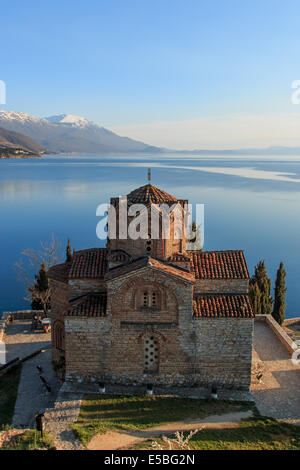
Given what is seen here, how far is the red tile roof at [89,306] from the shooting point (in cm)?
1346

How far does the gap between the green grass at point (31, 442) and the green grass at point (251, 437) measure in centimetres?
255

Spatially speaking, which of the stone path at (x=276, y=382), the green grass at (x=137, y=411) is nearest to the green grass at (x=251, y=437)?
the stone path at (x=276, y=382)

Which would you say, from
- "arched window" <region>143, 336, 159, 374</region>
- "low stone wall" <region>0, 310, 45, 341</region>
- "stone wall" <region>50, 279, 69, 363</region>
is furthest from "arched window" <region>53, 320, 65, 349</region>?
"low stone wall" <region>0, 310, 45, 341</region>

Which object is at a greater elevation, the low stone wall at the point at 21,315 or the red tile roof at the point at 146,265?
the red tile roof at the point at 146,265

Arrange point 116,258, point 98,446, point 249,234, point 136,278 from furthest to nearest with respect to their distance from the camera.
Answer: point 249,234 < point 116,258 < point 136,278 < point 98,446

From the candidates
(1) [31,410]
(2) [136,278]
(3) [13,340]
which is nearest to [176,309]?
(2) [136,278]

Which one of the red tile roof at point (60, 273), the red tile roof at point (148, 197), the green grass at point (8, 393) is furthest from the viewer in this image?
the red tile roof at point (60, 273)

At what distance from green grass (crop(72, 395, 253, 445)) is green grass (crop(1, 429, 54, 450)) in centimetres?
87

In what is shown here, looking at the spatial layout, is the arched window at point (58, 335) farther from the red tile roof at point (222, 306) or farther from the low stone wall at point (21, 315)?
the low stone wall at point (21, 315)

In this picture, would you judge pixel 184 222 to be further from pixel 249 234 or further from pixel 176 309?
pixel 249 234

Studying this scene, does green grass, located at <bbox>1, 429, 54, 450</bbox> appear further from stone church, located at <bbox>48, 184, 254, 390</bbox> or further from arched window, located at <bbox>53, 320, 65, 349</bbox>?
arched window, located at <bbox>53, 320, 65, 349</bbox>

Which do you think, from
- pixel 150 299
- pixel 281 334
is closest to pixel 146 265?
pixel 150 299

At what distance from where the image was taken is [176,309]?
13.5m
